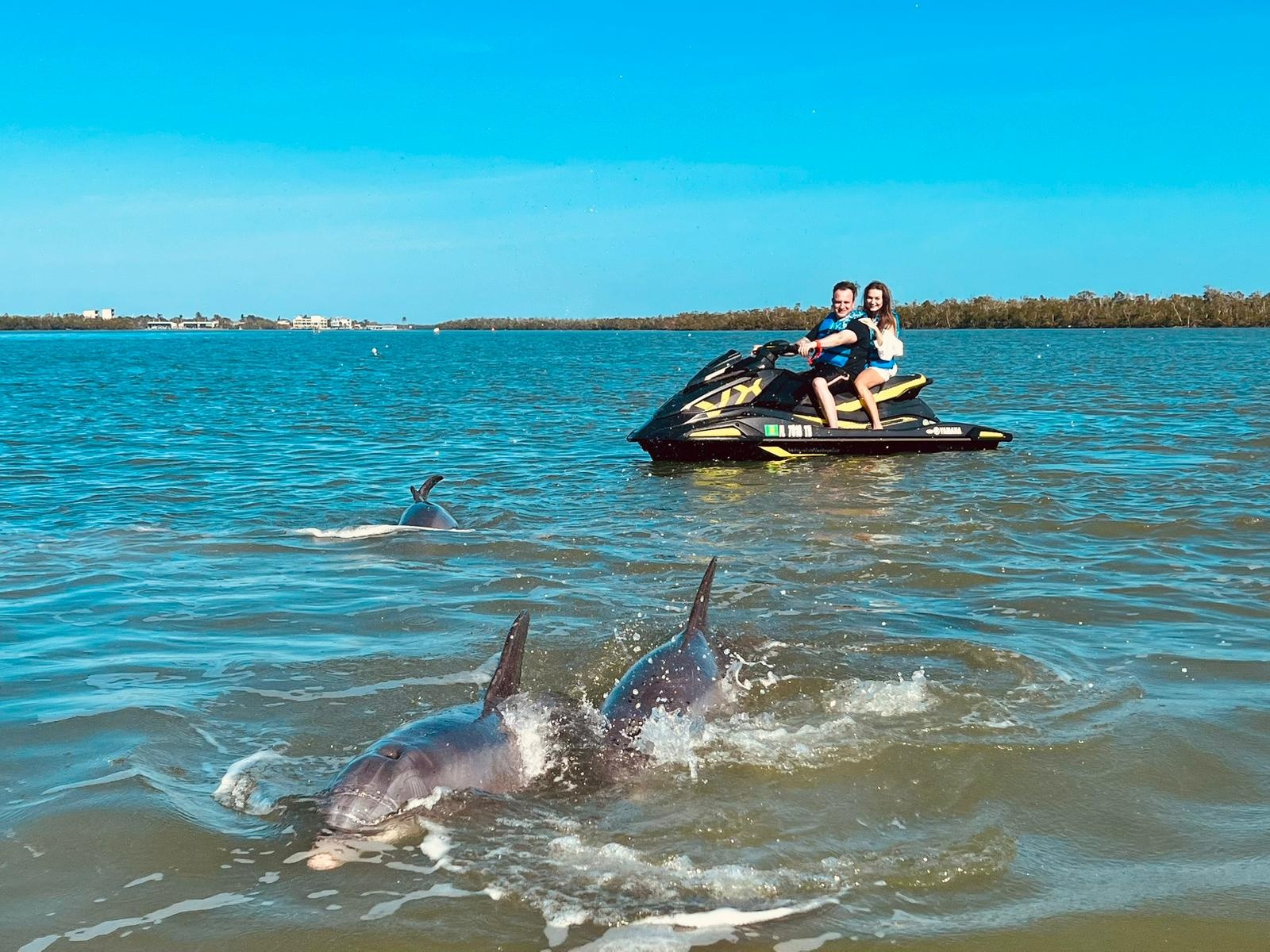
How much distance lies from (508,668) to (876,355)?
9945 millimetres

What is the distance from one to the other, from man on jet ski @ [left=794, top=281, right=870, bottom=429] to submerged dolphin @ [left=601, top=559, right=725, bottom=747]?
27.2ft

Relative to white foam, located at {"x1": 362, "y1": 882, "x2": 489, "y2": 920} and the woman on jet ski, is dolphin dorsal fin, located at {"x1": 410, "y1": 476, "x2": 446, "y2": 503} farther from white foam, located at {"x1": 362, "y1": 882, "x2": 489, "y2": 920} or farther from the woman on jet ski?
white foam, located at {"x1": 362, "y1": 882, "x2": 489, "y2": 920}

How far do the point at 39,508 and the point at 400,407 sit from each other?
47.5ft

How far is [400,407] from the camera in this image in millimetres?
25812

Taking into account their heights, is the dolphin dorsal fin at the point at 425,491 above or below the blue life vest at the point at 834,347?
below

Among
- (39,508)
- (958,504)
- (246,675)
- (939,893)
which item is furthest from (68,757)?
(958,504)

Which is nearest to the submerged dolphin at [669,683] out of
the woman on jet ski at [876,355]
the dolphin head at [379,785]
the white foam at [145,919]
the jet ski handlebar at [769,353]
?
the dolphin head at [379,785]

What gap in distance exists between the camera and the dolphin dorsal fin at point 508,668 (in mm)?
4695

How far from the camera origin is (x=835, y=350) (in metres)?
13.8

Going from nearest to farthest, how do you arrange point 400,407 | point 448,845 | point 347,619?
point 448,845, point 347,619, point 400,407

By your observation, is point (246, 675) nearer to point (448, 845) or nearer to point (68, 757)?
point (68, 757)

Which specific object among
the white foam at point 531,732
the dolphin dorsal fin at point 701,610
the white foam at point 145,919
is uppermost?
the dolphin dorsal fin at point 701,610

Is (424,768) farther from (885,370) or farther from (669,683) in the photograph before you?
(885,370)

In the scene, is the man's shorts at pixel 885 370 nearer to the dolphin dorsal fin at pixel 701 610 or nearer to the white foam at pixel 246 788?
the dolphin dorsal fin at pixel 701 610
